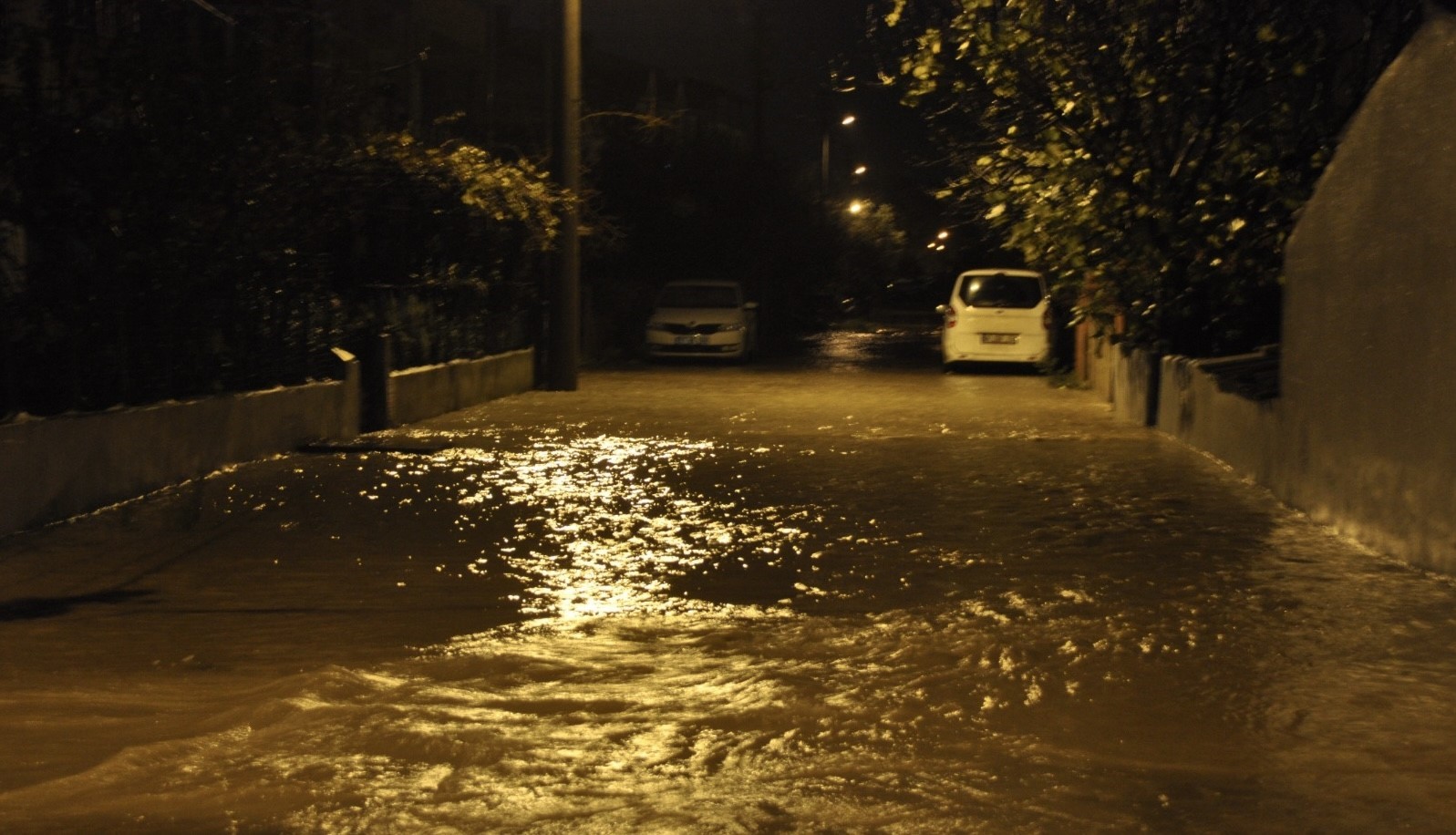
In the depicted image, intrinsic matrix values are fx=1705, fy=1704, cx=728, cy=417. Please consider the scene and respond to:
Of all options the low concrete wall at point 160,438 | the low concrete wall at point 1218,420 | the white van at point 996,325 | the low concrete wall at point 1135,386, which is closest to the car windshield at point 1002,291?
the white van at point 996,325

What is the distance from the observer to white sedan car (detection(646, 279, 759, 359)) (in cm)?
2917

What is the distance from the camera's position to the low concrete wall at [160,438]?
10.4m

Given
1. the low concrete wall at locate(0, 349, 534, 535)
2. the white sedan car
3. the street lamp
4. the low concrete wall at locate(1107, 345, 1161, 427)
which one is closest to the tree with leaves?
the low concrete wall at locate(1107, 345, 1161, 427)

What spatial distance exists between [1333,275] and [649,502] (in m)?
4.74

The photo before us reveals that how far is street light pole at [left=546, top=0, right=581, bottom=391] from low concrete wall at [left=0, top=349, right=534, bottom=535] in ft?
13.2

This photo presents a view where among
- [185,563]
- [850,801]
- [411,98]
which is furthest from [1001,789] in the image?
[411,98]

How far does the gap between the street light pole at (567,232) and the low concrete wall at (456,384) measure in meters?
0.53

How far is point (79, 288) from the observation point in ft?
40.0

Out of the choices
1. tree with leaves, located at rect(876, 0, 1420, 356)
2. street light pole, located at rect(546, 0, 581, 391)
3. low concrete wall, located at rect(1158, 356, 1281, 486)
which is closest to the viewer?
low concrete wall, located at rect(1158, 356, 1281, 486)

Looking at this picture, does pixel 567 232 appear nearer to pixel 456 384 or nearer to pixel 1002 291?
pixel 456 384

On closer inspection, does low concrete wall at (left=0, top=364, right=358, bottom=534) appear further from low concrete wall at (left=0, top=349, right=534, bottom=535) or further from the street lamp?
the street lamp

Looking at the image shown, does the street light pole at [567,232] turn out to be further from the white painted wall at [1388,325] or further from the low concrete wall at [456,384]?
the white painted wall at [1388,325]

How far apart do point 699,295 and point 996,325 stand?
6.14 metres

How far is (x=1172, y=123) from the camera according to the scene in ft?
58.0
